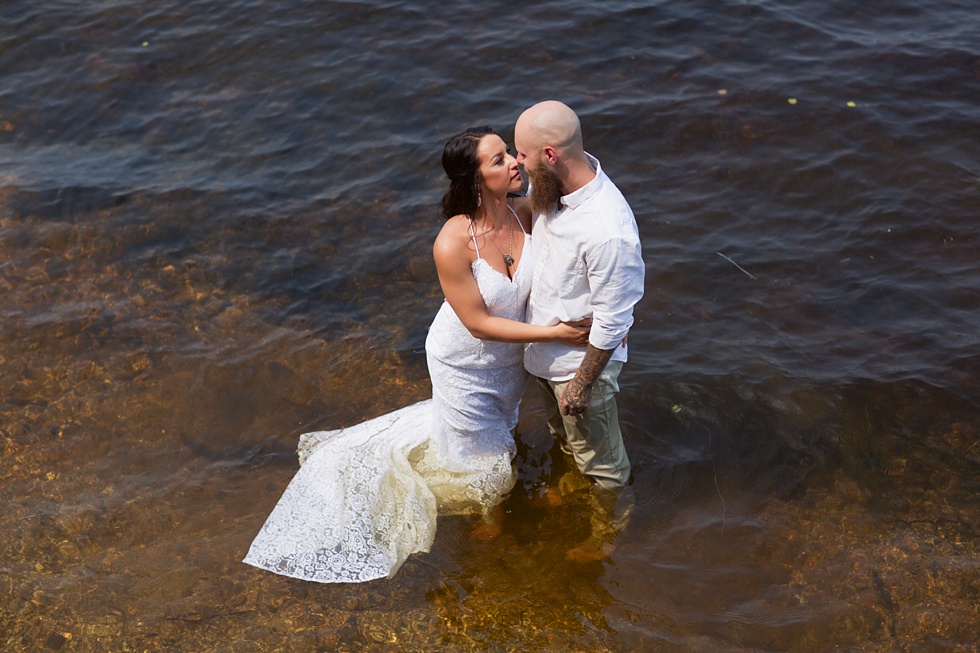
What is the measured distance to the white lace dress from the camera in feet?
16.7

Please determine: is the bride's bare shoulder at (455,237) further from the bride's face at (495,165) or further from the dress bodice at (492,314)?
the bride's face at (495,165)

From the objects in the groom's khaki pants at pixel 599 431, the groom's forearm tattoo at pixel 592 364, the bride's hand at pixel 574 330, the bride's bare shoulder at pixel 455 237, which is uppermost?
the bride's bare shoulder at pixel 455 237

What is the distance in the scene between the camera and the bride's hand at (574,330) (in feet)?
15.1

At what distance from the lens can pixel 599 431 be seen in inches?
199

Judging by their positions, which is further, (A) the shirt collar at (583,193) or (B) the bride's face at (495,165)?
(B) the bride's face at (495,165)

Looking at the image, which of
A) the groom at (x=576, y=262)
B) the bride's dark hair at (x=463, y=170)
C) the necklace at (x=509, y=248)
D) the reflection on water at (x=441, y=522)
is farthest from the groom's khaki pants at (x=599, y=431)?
the bride's dark hair at (x=463, y=170)

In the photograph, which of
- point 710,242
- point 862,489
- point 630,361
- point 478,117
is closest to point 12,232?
point 478,117

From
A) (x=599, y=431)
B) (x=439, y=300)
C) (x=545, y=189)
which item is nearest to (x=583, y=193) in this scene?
(x=545, y=189)

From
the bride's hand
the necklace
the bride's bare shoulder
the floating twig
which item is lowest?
the floating twig

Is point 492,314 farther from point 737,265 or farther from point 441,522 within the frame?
point 737,265

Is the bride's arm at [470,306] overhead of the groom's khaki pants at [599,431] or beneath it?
overhead

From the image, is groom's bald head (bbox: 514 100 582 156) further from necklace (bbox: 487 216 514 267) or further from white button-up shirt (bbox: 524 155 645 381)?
necklace (bbox: 487 216 514 267)

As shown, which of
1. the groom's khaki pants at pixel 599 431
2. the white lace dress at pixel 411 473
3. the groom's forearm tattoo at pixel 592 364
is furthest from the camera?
the white lace dress at pixel 411 473

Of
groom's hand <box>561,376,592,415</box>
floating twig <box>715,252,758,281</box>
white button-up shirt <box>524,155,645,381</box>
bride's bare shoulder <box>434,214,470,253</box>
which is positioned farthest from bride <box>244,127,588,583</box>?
floating twig <box>715,252,758,281</box>
